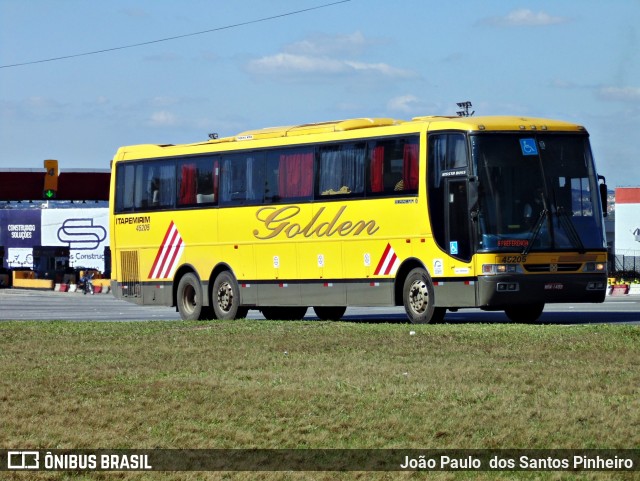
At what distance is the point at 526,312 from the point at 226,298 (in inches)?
258

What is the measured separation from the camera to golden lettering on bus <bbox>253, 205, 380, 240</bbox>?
24984 millimetres

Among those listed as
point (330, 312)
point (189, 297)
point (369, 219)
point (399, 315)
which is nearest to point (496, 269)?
point (369, 219)

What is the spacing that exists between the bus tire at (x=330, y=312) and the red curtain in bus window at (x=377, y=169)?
442 centimetres

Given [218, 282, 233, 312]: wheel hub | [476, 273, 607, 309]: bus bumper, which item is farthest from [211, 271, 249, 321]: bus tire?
[476, 273, 607, 309]: bus bumper

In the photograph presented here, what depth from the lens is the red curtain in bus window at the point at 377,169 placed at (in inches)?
962

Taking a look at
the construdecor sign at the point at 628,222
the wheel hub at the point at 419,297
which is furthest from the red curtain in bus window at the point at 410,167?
the construdecor sign at the point at 628,222

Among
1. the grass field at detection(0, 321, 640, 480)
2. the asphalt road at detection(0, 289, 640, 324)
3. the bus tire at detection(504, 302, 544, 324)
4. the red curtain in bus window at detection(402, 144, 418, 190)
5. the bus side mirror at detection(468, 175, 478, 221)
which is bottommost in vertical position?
the grass field at detection(0, 321, 640, 480)

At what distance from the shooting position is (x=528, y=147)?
2311 centimetres

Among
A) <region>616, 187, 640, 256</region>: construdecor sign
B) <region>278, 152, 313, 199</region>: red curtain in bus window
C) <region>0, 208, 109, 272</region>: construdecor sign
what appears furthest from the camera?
<region>0, 208, 109, 272</region>: construdecor sign

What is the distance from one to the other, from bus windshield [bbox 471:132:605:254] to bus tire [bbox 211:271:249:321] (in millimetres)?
6768

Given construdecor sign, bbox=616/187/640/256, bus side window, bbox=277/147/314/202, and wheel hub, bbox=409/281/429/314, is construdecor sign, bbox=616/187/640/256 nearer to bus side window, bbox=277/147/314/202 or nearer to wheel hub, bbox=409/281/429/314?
bus side window, bbox=277/147/314/202

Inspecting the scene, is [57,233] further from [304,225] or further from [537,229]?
[537,229]

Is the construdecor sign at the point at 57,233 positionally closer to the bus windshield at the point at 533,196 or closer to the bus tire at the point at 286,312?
the bus tire at the point at 286,312

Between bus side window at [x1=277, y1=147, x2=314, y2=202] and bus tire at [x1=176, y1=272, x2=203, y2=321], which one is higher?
bus side window at [x1=277, y1=147, x2=314, y2=202]
